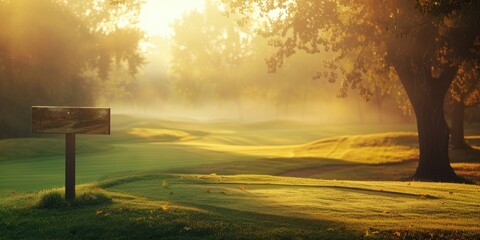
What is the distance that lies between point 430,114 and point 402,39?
4.13 metres

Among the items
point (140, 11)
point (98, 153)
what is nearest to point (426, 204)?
point (98, 153)

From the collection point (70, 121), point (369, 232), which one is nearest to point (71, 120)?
point (70, 121)

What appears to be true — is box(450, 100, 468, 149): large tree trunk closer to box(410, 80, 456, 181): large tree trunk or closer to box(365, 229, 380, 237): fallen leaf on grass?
box(410, 80, 456, 181): large tree trunk

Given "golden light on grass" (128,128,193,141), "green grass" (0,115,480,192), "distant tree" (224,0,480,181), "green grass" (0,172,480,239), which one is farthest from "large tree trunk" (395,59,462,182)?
"golden light on grass" (128,128,193,141)

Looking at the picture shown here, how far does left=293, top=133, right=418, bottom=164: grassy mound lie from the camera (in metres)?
41.1

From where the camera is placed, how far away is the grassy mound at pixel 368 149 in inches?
1618

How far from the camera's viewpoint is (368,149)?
1748 inches

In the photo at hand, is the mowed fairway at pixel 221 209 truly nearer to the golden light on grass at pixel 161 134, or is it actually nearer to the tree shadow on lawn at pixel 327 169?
the tree shadow on lawn at pixel 327 169

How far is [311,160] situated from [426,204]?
23568 mm

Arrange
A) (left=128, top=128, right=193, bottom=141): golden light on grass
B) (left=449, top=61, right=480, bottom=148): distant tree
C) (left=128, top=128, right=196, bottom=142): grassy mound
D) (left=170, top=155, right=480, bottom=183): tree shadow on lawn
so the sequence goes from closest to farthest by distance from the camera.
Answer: (left=170, top=155, right=480, bottom=183): tree shadow on lawn, (left=449, top=61, right=480, bottom=148): distant tree, (left=128, top=128, right=196, bottom=142): grassy mound, (left=128, top=128, right=193, bottom=141): golden light on grass

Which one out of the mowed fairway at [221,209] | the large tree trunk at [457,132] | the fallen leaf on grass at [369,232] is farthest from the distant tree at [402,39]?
the large tree trunk at [457,132]

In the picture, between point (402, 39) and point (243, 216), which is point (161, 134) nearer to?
point (402, 39)

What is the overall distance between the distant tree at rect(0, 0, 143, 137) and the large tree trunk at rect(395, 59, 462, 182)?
32478mm

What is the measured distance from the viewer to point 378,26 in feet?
87.7
